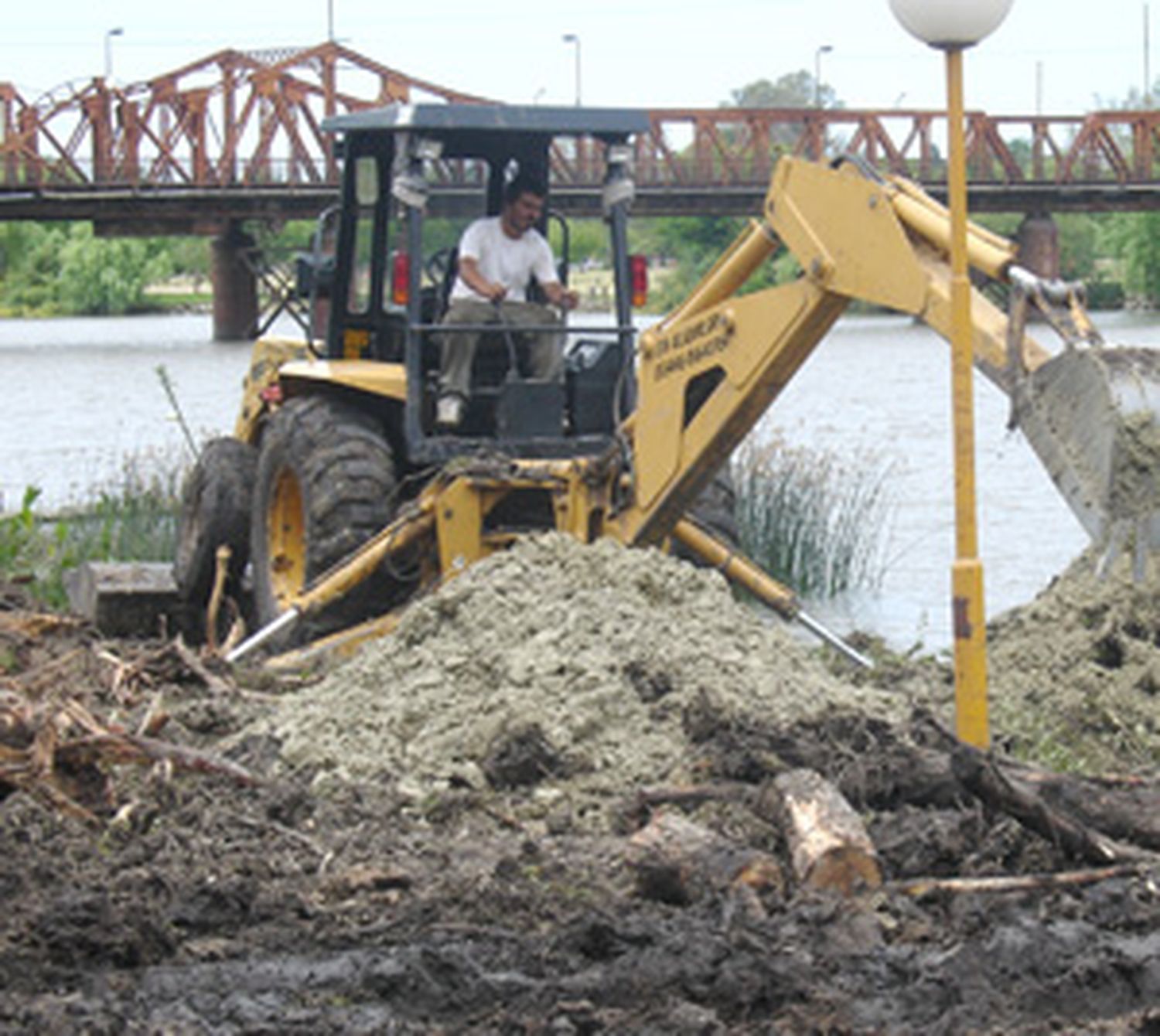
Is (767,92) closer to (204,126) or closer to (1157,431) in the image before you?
(204,126)

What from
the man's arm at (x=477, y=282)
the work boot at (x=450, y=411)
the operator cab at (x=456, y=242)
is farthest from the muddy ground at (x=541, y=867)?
the man's arm at (x=477, y=282)

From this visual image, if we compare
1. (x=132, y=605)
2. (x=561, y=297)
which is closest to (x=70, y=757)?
(x=561, y=297)

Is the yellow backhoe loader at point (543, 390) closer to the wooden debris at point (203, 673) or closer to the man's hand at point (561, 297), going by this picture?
the man's hand at point (561, 297)

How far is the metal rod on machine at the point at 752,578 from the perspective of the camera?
36.4ft

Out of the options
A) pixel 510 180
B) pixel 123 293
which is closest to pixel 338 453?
pixel 510 180

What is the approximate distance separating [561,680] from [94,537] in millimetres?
9420

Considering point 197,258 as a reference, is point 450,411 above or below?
below

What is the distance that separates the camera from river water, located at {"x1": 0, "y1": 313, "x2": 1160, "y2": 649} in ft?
64.1

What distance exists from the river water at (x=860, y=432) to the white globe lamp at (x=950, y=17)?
77.8 inches

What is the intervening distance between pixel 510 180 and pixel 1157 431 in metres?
4.76

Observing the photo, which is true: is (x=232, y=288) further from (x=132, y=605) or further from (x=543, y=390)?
(x=543, y=390)

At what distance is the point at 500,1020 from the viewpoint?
5770mm

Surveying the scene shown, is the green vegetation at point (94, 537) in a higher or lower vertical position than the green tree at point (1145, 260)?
lower

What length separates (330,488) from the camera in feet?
38.7
